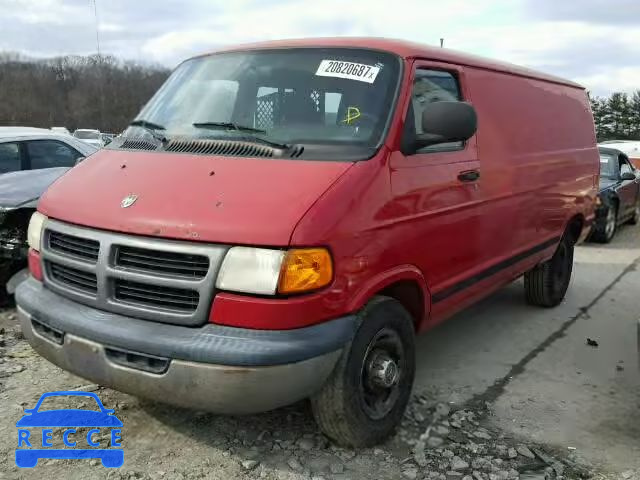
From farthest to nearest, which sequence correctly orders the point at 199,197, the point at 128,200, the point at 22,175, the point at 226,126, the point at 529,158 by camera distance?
the point at 22,175
the point at 529,158
the point at 226,126
the point at 128,200
the point at 199,197

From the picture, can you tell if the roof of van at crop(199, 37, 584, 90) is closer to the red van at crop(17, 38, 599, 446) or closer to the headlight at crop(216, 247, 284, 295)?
the red van at crop(17, 38, 599, 446)

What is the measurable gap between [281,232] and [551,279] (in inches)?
166

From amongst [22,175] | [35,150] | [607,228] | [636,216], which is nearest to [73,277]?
[22,175]

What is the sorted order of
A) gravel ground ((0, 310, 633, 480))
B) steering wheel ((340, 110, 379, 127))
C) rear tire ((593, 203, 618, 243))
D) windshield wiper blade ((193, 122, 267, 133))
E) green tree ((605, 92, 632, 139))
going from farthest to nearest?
green tree ((605, 92, 632, 139)) < rear tire ((593, 203, 618, 243)) < windshield wiper blade ((193, 122, 267, 133)) < steering wheel ((340, 110, 379, 127)) < gravel ground ((0, 310, 633, 480))

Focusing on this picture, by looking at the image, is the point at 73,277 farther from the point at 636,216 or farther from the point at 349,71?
the point at 636,216

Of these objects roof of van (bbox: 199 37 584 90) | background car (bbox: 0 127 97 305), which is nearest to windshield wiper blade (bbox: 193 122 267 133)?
roof of van (bbox: 199 37 584 90)

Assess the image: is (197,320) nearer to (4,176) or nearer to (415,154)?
(415,154)

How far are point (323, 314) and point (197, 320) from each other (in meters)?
0.57

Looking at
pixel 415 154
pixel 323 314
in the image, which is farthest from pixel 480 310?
pixel 323 314

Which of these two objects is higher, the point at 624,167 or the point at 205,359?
the point at 205,359

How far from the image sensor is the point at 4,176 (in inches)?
236

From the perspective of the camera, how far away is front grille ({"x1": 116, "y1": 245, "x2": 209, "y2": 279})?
9.16ft

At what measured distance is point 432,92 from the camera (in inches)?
150

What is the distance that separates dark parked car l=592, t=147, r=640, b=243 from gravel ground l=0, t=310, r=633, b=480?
23.9 feet
